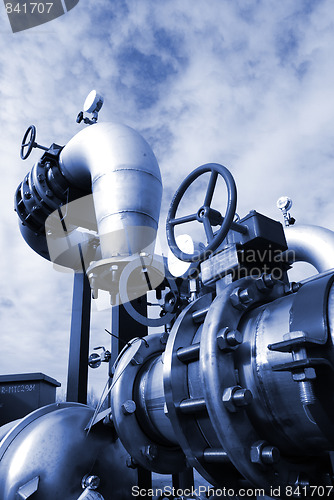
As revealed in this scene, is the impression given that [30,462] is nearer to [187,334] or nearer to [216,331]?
[187,334]

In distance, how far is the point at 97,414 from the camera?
1.38 meters

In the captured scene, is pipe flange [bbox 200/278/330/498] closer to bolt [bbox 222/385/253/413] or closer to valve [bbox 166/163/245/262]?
bolt [bbox 222/385/253/413]

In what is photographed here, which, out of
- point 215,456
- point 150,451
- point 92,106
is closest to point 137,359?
point 150,451

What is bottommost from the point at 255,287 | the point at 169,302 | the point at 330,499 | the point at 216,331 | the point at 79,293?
the point at 330,499

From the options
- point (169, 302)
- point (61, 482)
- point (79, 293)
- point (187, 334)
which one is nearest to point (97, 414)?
point (61, 482)

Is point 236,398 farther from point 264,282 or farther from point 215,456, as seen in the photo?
point 264,282

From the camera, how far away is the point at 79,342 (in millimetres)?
2314

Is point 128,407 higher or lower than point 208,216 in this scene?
lower

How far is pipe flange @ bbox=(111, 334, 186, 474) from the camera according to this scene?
118 cm

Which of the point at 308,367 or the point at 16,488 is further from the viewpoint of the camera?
the point at 16,488

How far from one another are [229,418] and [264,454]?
0.09m

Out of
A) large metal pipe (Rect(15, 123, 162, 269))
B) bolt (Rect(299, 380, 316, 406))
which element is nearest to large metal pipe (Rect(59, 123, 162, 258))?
large metal pipe (Rect(15, 123, 162, 269))

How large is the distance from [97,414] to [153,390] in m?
0.31

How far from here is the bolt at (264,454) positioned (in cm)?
74
